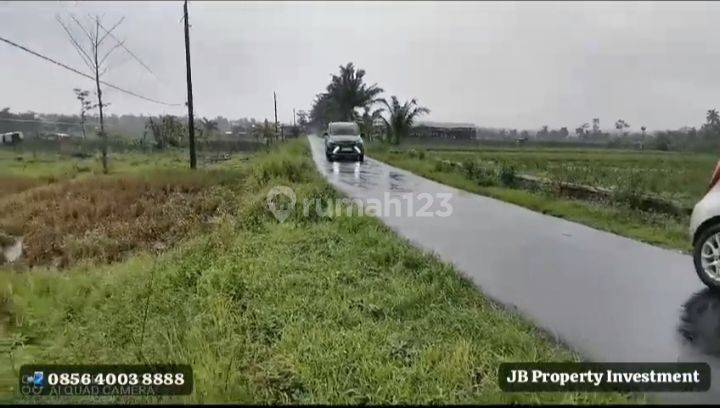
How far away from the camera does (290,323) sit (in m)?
3.41

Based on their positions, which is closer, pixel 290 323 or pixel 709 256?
pixel 290 323

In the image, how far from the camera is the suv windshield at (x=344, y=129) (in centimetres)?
1544

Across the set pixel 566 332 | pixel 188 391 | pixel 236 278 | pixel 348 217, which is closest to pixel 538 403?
pixel 566 332

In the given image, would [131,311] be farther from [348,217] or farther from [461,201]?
[461,201]

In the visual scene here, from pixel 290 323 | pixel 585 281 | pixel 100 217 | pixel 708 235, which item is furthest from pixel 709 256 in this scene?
pixel 100 217

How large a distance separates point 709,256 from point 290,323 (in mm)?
3787

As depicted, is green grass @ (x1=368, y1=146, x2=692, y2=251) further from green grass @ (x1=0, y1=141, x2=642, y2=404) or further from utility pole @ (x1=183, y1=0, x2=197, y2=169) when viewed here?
utility pole @ (x1=183, y1=0, x2=197, y2=169)

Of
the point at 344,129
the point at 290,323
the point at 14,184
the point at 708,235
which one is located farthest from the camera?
the point at 344,129

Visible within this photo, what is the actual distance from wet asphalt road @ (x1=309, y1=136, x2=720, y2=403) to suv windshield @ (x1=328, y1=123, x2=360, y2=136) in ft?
23.5

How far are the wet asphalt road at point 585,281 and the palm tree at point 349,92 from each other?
15.1 ft

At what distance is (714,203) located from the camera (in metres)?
4.11

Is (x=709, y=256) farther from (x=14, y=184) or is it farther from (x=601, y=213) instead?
(x=14, y=184)

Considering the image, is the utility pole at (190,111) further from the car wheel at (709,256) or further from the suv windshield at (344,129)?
the car wheel at (709,256)

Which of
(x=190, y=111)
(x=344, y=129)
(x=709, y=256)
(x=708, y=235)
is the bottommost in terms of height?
(x=709, y=256)
